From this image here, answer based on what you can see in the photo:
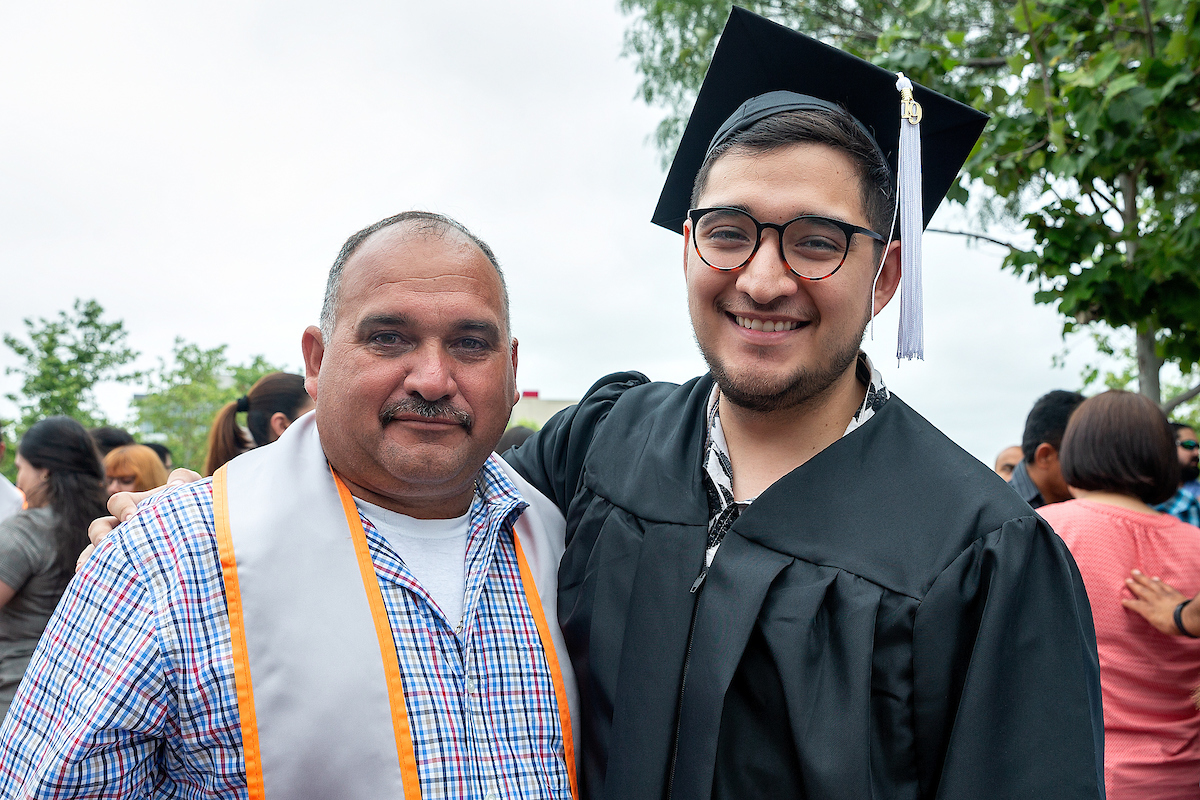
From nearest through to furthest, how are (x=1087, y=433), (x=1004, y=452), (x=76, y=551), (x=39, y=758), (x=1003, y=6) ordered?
(x=39, y=758), (x=1087, y=433), (x=76, y=551), (x=1004, y=452), (x=1003, y=6)

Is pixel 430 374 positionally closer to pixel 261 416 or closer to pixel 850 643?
pixel 850 643

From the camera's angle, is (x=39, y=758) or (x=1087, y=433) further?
(x=1087, y=433)

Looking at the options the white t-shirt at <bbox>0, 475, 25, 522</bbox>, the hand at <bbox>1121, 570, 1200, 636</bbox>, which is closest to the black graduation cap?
the hand at <bbox>1121, 570, 1200, 636</bbox>

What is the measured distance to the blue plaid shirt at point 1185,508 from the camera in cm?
501

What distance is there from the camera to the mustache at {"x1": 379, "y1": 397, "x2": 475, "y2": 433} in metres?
1.77

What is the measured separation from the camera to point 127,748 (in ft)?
4.96

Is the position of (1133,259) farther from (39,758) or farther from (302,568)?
(39,758)

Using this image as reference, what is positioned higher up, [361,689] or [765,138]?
[765,138]

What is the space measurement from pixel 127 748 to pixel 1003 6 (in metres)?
8.24

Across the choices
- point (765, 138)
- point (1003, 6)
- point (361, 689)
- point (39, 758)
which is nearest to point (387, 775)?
point (361, 689)

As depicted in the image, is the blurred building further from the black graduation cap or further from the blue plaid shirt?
the black graduation cap

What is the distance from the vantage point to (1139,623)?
3.01 metres

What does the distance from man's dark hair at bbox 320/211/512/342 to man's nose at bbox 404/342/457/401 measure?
20cm

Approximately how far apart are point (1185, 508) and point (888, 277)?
13.2 feet
